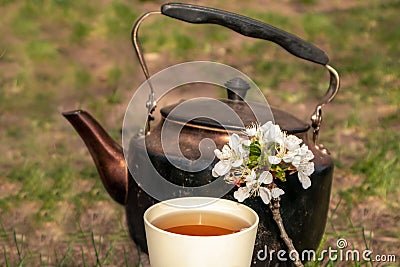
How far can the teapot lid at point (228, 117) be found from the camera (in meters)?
1.67

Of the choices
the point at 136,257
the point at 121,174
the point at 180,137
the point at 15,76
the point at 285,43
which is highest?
the point at 285,43

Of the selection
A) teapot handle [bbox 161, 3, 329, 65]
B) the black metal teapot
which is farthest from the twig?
teapot handle [bbox 161, 3, 329, 65]

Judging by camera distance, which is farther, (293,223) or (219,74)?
(219,74)

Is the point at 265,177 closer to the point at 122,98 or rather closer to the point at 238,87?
the point at 238,87

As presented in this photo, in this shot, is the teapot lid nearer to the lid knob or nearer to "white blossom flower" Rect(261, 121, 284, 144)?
the lid knob

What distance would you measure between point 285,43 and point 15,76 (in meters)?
2.92

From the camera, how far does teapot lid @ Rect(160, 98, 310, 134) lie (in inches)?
65.7

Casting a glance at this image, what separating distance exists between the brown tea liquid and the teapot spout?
1.44 feet

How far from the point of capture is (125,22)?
509 centimetres

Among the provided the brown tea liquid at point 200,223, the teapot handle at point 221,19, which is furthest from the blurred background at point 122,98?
the teapot handle at point 221,19

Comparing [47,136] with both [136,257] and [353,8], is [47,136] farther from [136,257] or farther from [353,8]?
[353,8]

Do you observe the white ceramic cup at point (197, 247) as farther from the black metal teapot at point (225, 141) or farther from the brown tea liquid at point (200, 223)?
the black metal teapot at point (225, 141)

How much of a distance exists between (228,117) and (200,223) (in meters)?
0.33

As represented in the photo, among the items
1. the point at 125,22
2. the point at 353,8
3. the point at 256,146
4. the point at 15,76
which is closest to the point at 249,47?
the point at 125,22
